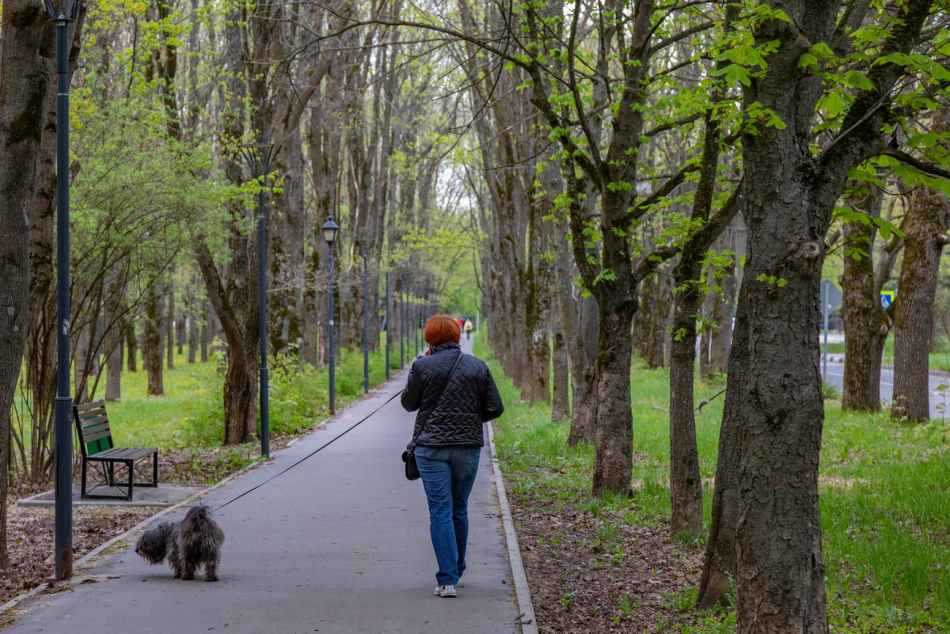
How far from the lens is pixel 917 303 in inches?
626

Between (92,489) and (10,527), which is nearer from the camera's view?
(10,527)

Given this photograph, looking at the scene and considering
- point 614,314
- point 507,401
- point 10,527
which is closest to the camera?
point 10,527

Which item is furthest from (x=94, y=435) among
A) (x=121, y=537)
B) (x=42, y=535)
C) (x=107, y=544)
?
(x=107, y=544)

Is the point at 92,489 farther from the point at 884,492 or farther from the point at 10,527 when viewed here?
the point at 884,492

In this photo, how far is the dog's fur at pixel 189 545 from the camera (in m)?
Answer: 6.69

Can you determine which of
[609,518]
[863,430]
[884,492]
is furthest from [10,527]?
[863,430]

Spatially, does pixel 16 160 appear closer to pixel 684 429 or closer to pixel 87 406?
pixel 87 406

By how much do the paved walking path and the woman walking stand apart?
1.28ft

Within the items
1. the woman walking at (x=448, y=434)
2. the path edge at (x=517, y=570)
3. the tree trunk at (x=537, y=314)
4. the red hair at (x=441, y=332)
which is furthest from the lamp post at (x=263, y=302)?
the woman walking at (x=448, y=434)

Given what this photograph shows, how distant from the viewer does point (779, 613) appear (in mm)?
4578

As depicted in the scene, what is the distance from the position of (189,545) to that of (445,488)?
2035 millimetres

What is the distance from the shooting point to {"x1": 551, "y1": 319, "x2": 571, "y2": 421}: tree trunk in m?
17.8

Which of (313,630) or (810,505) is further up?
(810,505)

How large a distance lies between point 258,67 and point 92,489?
9.38 meters
